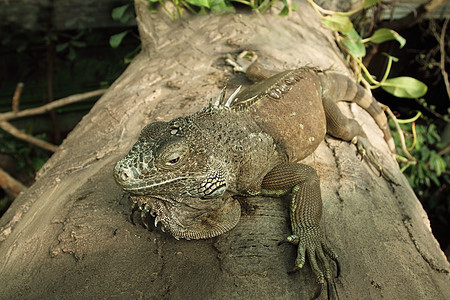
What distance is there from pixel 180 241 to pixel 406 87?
3.37m

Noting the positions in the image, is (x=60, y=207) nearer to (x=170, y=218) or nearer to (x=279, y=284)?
(x=170, y=218)

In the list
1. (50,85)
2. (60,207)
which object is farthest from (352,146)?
(50,85)

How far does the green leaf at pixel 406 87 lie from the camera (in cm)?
→ 370

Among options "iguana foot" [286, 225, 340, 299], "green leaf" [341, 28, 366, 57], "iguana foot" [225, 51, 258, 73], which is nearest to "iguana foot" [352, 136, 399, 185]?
"iguana foot" [286, 225, 340, 299]

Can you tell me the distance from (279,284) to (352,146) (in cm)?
147

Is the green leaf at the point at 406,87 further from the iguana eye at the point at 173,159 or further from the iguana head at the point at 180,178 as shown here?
the iguana eye at the point at 173,159

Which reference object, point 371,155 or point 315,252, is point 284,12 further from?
point 315,252

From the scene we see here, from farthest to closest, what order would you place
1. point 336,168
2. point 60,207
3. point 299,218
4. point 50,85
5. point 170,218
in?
point 50,85 → point 336,168 → point 60,207 → point 299,218 → point 170,218

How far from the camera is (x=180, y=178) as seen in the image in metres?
1.60

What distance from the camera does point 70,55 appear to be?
16.6 feet

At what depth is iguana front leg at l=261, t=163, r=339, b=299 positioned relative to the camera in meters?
1.58

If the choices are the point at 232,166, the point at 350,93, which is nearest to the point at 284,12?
the point at 350,93

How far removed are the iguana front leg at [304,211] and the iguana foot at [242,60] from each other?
3.96ft

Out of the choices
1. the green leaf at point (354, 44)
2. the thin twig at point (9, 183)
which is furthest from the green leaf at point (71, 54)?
the green leaf at point (354, 44)
